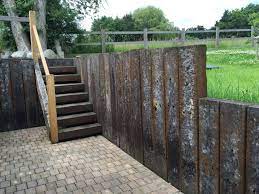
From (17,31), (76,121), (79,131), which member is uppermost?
(17,31)

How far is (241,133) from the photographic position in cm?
244

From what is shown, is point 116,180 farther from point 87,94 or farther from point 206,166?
point 87,94

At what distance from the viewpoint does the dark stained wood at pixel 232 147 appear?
8.02ft

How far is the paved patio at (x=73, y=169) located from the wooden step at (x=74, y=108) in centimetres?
68

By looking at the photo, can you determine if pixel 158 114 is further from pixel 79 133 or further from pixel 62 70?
pixel 62 70

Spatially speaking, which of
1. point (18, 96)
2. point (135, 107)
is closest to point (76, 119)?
point (18, 96)

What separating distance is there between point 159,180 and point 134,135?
0.90m

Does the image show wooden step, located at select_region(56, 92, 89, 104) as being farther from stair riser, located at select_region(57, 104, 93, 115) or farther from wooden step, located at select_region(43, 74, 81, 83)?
wooden step, located at select_region(43, 74, 81, 83)

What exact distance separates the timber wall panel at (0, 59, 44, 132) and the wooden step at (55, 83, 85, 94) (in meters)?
0.67

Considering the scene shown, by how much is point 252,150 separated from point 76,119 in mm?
3969

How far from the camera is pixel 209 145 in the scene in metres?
2.80

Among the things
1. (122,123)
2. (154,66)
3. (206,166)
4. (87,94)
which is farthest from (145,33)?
(206,166)

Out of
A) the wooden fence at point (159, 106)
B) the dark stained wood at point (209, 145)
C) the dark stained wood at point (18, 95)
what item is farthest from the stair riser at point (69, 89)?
the dark stained wood at point (209, 145)

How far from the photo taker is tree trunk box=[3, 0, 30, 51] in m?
10.6
